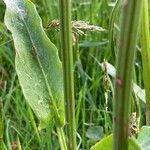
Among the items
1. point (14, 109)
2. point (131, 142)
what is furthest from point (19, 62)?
point (14, 109)

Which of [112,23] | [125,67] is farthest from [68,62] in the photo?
[125,67]

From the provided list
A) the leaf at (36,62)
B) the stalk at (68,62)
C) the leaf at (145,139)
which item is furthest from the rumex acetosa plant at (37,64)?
the leaf at (145,139)

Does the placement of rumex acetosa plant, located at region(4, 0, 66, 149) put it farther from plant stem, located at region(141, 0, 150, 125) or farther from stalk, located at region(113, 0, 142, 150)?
stalk, located at region(113, 0, 142, 150)

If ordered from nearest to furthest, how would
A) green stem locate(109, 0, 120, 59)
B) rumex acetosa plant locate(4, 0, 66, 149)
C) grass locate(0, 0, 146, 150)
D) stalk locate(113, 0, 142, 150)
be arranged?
stalk locate(113, 0, 142, 150) < green stem locate(109, 0, 120, 59) < rumex acetosa plant locate(4, 0, 66, 149) < grass locate(0, 0, 146, 150)

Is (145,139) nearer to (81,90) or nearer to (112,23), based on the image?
(112,23)

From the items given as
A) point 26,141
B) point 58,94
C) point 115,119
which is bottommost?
point 26,141

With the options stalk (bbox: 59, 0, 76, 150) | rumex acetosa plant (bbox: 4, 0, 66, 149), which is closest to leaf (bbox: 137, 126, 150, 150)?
stalk (bbox: 59, 0, 76, 150)

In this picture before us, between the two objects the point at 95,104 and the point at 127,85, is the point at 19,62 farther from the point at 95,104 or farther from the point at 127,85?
the point at 95,104
